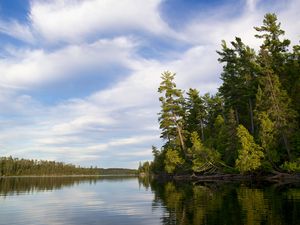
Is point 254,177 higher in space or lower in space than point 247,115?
lower

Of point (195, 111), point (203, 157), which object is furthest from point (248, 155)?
point (195, 111)

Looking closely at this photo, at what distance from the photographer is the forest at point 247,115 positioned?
46688 millimetres

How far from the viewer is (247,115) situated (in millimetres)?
65812

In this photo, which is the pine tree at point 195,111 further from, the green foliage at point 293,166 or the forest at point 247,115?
the green foliage at point 293,166

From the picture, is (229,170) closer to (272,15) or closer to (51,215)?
(272,15)

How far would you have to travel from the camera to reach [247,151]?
46.9 meters

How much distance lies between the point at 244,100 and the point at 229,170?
536 inches

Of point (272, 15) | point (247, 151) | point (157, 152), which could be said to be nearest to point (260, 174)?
point (247, 151)

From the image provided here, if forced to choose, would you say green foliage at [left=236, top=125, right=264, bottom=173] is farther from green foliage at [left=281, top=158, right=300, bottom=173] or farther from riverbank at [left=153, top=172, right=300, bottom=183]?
green foliage at [left=281, top=158, right=300, bottom=173]

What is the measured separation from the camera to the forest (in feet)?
153

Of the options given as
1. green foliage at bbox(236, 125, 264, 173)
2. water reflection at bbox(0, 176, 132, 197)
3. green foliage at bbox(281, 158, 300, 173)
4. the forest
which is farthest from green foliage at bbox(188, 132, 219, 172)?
water reflection at bbox(0, 176, 132, 197)

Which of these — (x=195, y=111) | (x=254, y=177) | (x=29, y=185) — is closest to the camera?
(x=254, y=177)

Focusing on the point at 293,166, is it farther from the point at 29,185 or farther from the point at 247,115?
the point at 29,185

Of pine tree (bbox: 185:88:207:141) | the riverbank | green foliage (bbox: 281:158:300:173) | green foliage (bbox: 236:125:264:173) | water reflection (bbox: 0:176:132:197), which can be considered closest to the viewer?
green foliage (bbox: 281:158:300:173)
